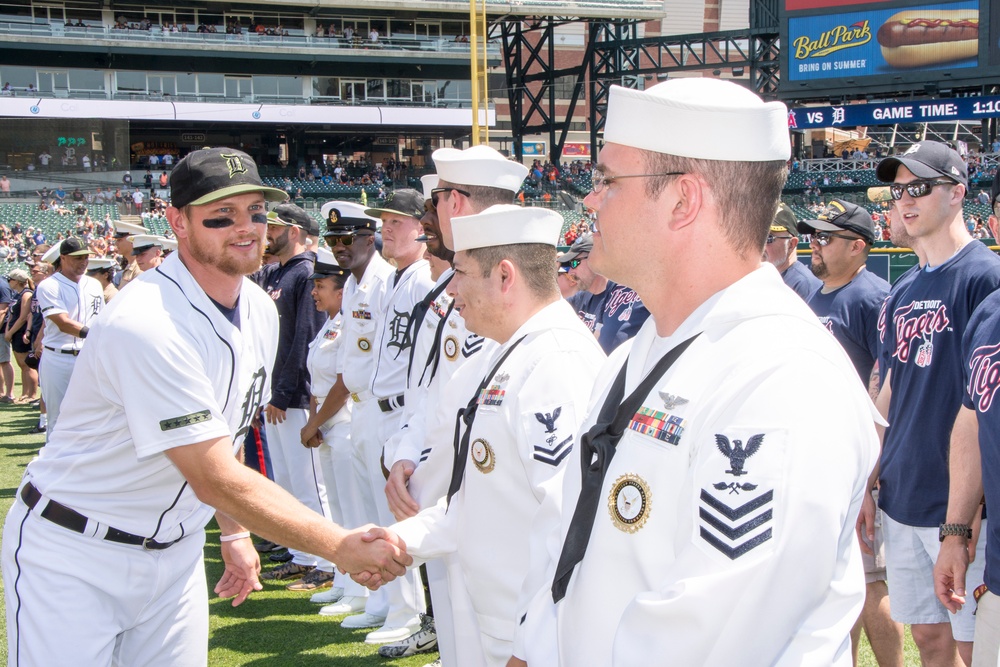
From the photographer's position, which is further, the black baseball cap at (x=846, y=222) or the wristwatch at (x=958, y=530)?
the black baseball cap at (x=846, y=222)

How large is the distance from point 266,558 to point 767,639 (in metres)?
6.95

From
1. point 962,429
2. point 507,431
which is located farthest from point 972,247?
point 507,431

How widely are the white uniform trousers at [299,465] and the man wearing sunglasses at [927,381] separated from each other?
4.67 metres

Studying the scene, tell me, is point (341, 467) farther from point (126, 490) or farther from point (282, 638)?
point (126, 490)

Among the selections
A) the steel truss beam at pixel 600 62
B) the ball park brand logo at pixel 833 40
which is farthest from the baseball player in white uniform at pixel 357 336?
the steel truss beam at pixel 600 62

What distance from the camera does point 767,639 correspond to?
1.74m

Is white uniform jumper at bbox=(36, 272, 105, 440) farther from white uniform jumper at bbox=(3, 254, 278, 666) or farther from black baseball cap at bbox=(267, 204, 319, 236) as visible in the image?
white uniform jumper at bbox=(3, 254, 278, 666)

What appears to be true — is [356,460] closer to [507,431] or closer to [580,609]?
[507,431]

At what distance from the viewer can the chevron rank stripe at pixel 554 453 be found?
298 centimetres

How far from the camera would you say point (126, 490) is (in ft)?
11.1

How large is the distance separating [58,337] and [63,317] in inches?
14.8

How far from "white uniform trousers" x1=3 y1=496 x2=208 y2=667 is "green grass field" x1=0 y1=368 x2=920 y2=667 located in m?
2.23

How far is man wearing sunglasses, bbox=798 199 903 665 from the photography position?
4664 millimetres

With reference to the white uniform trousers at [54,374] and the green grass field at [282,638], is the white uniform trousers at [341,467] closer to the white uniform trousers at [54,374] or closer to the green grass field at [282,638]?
the green grass field at [282,638]
